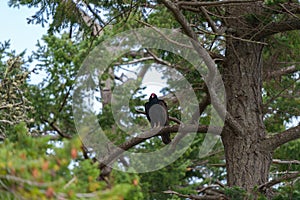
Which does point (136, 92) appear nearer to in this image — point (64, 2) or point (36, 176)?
point (64, 2)

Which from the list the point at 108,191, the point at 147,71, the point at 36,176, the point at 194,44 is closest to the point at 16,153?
the point at 36,176

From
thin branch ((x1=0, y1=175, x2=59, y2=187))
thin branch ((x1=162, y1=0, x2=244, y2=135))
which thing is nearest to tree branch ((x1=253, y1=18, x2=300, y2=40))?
thin branch ((x1=162, y1=0, x2=244, y2=135))

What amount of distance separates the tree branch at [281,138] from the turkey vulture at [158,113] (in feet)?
4.61

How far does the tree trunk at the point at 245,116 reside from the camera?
25.5 ft

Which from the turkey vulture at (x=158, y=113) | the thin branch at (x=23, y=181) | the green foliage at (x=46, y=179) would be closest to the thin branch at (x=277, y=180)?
the turkey vulture at (x=158, y=113)

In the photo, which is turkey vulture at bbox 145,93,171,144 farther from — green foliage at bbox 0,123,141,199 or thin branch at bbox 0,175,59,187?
thin branch at bbox 0,175,59,187

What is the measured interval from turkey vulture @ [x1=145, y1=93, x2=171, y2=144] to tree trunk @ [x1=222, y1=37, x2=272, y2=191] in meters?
0.96

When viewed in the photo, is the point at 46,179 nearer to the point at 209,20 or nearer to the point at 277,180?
the point at 277,180

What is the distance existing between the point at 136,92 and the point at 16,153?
11068mm

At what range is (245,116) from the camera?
26.6 ft

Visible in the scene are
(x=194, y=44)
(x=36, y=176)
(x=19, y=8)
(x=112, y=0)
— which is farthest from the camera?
(x=19, y=8)

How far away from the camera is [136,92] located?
47.0 feet

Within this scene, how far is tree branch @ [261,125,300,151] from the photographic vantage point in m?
7.55

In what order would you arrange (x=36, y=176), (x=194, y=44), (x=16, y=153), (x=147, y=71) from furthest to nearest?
1. (x=147, y=71)
2. (x=194, y=44)
3. (x=16, y=153)
4. (x=36, y=176)
